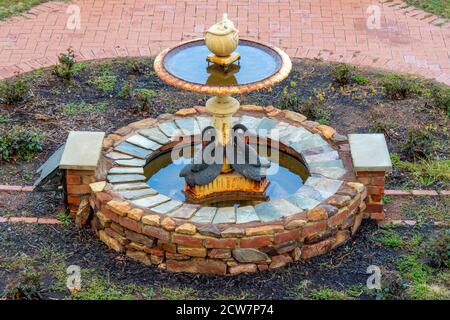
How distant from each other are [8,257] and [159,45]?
4900mm

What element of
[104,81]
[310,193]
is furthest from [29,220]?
[104,81]

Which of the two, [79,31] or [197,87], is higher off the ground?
[197,87]

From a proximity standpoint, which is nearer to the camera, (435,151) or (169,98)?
(435,151)

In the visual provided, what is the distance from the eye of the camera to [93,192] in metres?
7.51

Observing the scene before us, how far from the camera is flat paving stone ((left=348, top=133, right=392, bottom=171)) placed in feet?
24.8

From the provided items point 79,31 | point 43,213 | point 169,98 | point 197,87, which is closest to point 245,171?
point 197,87

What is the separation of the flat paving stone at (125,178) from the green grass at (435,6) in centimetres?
622

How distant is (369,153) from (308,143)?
2.64ft

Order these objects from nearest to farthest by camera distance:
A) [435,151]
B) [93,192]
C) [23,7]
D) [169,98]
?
[93,192] < [435,151] < [169,98] < [23,7]

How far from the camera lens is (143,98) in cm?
961

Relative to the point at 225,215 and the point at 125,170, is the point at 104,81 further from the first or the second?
the point at 225,215

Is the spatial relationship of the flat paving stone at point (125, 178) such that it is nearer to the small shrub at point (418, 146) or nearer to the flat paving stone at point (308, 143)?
the flat paving stone at point (308, 143)

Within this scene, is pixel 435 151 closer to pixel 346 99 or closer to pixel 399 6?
pixel 346 99

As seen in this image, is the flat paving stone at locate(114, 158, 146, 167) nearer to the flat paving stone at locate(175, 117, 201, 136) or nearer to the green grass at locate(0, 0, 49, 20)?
the flat paving stone at locate(175, 117, 201, 136)
